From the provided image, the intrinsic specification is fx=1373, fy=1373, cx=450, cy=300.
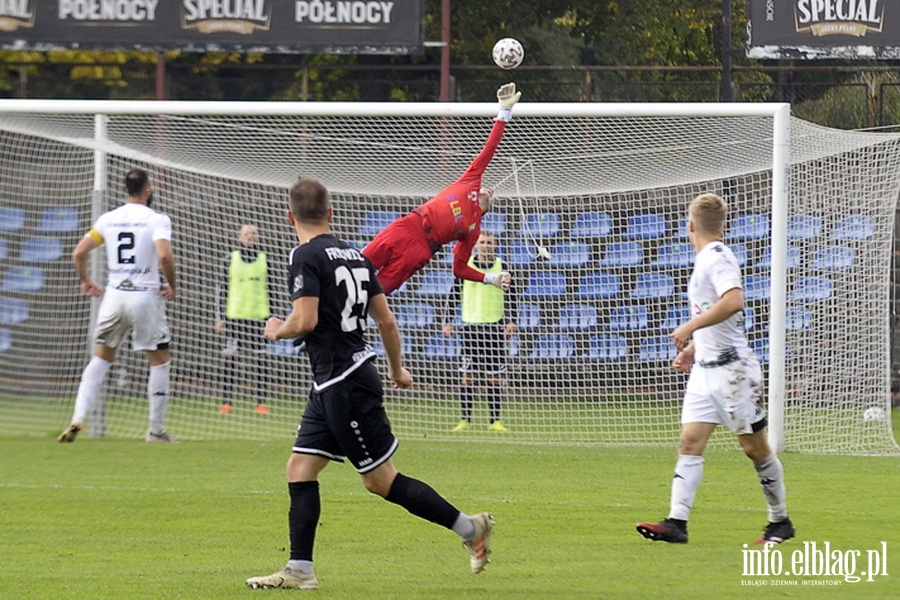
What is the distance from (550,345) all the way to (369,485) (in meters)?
7.08

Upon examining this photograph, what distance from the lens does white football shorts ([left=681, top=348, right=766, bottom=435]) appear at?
6.99 metres

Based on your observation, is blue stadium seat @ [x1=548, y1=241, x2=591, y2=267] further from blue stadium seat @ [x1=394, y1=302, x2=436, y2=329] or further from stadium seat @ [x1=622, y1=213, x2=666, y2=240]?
blue stadium seat @ [x1=394, y1=302, x2=436, y2=329]

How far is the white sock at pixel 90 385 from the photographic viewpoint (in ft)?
37.5

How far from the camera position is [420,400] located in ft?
43.2

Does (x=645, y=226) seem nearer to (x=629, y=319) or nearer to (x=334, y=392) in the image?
(x=629, y=319)

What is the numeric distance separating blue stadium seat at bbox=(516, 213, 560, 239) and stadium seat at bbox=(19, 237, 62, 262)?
17.7 feet

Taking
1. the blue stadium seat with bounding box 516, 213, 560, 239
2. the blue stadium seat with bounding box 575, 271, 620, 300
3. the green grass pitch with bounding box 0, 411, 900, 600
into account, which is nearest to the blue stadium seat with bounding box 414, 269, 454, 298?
the blue stadium seat with bounding box 516, 213, 560, 239

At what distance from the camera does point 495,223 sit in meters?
13.7

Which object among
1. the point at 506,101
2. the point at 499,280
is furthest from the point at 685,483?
the point at 506,101

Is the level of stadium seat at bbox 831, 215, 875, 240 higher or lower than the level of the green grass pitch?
A: higher

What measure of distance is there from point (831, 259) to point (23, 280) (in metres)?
8.26

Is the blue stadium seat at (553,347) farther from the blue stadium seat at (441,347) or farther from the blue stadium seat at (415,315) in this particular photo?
the blue stadium seat at (415,315)

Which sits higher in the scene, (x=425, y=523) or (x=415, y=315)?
(x=415, y=315)

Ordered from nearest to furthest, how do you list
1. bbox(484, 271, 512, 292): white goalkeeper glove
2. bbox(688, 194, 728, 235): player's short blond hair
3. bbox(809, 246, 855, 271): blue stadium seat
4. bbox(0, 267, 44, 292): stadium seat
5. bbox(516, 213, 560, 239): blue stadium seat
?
bbox(688, 194, 728, 235): player's short blond hair → bbox(484, 271, 512, 292): white goalkeeper glove → bbox(809, 246, 855, 271): blue stadium seat → bbox(516, 213, 560, 239): blue stadium seat → bbox(0, 267, 44, 292): stadium seat
